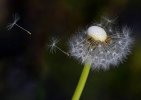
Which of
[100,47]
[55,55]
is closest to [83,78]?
[100,47]

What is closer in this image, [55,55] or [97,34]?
[97,34]

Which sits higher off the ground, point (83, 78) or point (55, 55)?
point (55, 55)

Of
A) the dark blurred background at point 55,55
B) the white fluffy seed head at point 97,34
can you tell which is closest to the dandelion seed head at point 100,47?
the white fluffy seed head at point 97,34

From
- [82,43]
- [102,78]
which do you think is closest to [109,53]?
[82,43]

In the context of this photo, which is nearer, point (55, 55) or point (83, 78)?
point (83, 78)

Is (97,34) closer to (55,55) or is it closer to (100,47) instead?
(100,47)

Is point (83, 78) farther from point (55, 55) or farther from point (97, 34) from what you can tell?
point (55, 55)

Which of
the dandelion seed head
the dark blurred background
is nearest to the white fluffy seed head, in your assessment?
the dandelion seed head
